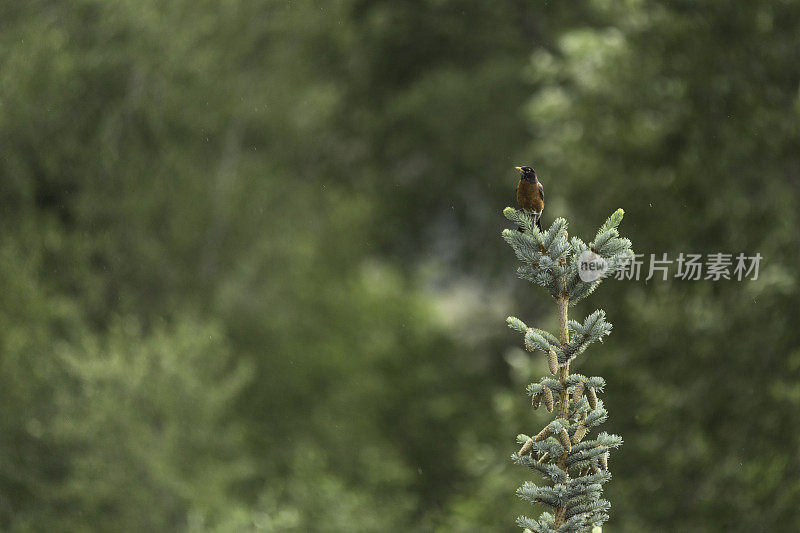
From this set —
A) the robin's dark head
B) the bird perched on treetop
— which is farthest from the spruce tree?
the robin's dark head

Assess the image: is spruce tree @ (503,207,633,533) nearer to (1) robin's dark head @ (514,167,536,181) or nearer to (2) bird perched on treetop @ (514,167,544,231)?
(2) bird perched on treetop @ (514,167,544,231)

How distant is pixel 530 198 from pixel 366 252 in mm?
17225

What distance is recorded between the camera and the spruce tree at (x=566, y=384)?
2.20 metres

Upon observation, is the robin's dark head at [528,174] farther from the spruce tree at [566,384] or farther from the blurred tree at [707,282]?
the blurred tree at [707,282]

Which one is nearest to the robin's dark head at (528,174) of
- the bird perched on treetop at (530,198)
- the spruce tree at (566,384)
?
the bird perched on treetop at (530,198)

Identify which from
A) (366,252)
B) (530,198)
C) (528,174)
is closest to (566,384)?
(530,198)

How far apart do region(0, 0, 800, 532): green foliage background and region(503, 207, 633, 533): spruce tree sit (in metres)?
5.46

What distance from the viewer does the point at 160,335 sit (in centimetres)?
1305

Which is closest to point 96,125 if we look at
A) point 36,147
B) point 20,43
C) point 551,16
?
point 36,147

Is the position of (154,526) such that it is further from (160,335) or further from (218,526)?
(160,335)

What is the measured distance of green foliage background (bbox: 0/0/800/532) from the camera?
7910 mm

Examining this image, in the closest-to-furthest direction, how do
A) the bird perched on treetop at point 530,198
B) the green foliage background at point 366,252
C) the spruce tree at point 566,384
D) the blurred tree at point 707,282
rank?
the spruce tree at point 566,384 < the bird perched on treetop at point 530,198 < the blurred tree at point 707,282 < the green foliage background at point 366,252

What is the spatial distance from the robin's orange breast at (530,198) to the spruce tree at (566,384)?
0.42 ft

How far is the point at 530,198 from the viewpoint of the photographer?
2.46 meters
